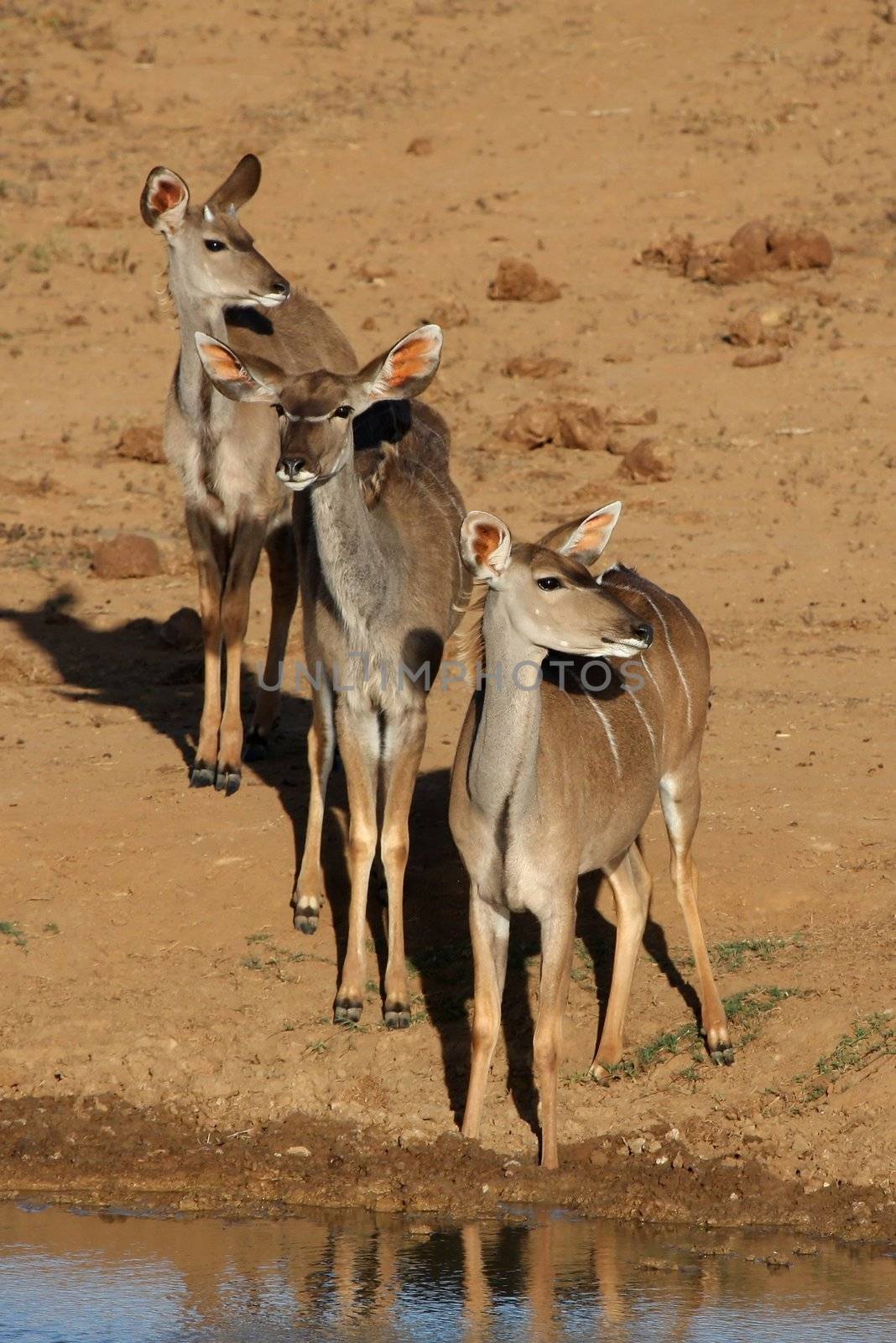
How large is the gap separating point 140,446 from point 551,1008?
25.9ft

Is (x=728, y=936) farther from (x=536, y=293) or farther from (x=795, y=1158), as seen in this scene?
(x=536, y=293)

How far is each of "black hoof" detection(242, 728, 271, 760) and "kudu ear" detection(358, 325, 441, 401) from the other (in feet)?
8.26

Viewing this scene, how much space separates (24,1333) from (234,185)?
5320 millimetres

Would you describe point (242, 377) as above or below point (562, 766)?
above

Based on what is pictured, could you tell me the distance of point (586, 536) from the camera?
609 centimetres

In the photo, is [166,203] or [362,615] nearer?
[362,615]

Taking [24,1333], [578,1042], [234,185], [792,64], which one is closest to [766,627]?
[234,185]

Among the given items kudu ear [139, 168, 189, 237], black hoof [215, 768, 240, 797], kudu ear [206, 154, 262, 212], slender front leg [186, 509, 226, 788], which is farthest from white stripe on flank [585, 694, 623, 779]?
kudu ear [206, 154, 262, 212]

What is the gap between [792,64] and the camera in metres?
19.8

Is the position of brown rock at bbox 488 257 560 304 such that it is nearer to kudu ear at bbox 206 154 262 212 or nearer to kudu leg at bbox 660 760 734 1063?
kudu ear at bbox 206 154 262 212

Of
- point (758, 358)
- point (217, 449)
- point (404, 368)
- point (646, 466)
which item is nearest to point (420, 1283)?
point (404, 368)

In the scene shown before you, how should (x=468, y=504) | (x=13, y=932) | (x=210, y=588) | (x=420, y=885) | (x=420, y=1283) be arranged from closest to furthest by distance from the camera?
(x=420, y=1283) < (x=13, y=932) < (x=420, y=885) < (x=210, y=588) < (x=468, y=504)

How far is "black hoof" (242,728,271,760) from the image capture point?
348 inches

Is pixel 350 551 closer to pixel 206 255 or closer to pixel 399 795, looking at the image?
pixel 399 795
